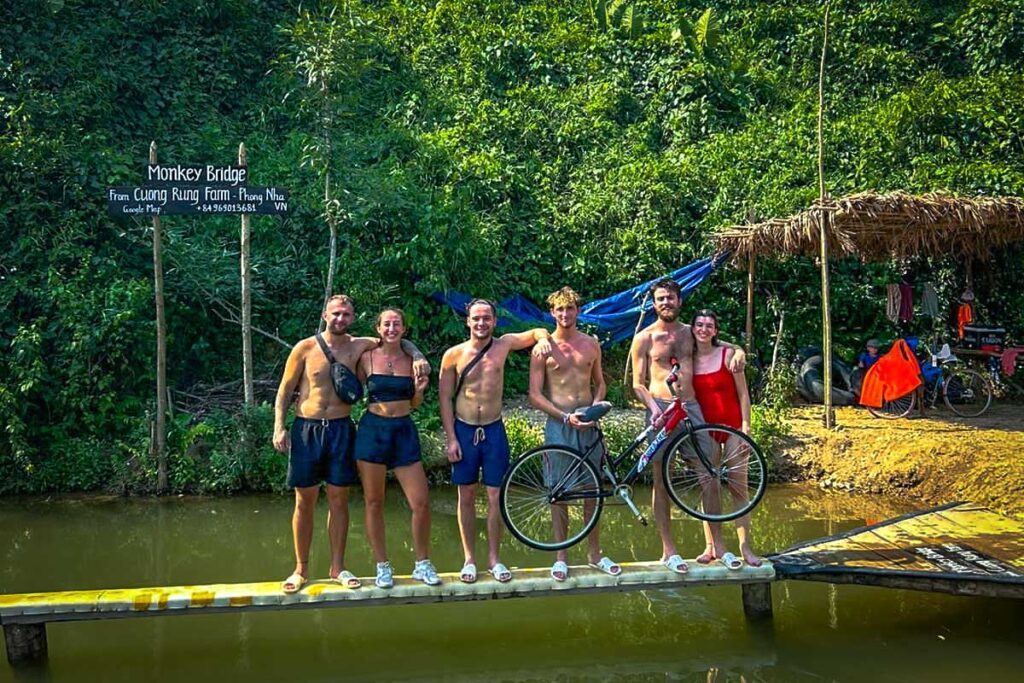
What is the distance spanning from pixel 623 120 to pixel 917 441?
23.9ft

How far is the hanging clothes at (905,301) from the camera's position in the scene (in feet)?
36.7

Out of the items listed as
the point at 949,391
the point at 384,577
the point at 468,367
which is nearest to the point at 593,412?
the point at 468,367

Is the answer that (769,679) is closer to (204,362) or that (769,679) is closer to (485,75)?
(204,362)

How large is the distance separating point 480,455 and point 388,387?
58 centimetres

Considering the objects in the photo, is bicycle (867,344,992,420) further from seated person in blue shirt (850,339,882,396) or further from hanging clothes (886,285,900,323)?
hanging clothes (886,285,900,323)

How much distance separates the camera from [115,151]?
11.2 m

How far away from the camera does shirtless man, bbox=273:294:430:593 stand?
16.1 ft

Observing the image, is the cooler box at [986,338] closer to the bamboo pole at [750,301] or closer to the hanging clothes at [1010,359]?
the hanging clothes at [1010,359]

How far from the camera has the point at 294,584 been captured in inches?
196

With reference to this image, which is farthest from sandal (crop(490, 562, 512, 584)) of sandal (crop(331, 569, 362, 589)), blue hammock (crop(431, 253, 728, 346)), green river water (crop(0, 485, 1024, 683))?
blue hammock (crop(431, 253, 728, 346))

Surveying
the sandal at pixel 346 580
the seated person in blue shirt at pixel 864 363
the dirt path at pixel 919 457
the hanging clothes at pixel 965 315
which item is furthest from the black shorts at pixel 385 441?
the hanging clothes at pixel 965 315

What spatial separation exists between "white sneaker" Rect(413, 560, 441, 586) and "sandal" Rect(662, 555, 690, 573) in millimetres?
1247

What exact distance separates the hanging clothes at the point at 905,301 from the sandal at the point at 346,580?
324 inches

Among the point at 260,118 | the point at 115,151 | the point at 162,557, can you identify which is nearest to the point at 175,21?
the point at 260,118
